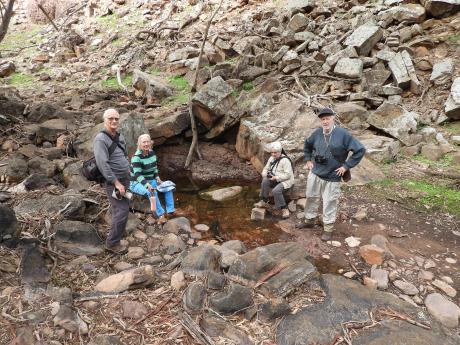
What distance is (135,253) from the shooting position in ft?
16.7

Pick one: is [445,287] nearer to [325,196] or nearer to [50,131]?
[325,196]

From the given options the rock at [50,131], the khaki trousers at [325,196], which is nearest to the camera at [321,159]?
the khaki trousers at [325,196]

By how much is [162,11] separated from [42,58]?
7.09 meters

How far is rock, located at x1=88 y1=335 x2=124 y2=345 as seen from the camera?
3.26 m

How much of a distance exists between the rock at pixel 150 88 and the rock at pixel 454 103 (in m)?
8.66

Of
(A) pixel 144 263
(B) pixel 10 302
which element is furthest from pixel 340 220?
(B) pixel 10 302

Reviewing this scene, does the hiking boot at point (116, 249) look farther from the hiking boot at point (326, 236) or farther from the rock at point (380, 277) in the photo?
the rock at point (380, 277)

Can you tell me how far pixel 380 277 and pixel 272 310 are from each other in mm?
1866

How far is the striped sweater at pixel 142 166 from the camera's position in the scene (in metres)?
5.93

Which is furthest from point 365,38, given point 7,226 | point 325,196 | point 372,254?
point 7,226

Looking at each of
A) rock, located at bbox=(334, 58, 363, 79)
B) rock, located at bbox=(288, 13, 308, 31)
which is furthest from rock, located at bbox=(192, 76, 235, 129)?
rock, located at bbox=(288, 13, 308, 31)

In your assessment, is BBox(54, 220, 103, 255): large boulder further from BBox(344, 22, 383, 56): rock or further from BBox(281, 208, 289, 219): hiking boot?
BBox(344, 22, 383, 56): rock

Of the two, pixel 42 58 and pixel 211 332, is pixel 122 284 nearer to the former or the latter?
pixel 211 332

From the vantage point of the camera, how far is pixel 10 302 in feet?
12.2
